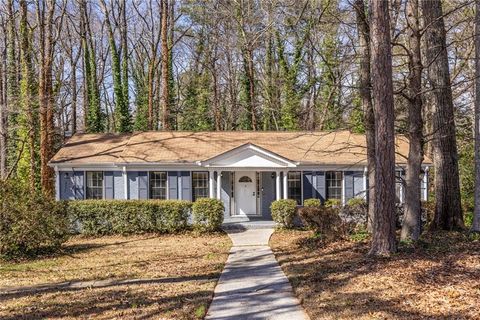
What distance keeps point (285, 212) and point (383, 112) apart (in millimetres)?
8138

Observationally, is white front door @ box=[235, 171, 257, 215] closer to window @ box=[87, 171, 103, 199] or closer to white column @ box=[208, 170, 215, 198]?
white column @ box=[208, 170, 215, 198]

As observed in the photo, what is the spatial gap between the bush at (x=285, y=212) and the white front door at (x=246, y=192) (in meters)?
2.85

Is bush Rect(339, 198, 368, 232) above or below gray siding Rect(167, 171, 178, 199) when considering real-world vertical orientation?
below

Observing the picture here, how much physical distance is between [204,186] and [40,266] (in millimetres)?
8983

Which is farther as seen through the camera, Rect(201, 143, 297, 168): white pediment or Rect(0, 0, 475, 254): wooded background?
Rect(0, 0, 475, 254): wooded background

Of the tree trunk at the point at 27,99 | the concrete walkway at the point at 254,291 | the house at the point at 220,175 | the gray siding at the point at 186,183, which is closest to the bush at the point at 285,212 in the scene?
the house at the point at 220,175

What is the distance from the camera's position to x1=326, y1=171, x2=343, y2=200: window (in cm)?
1817

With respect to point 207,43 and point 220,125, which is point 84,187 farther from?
point 207,43

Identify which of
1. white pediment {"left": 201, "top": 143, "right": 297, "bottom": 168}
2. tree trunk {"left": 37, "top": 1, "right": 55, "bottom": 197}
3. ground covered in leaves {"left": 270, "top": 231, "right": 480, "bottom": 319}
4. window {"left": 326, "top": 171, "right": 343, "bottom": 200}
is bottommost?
ground covered in leaves {"left": 270, "top": 231, "right": 480, "bottom": 319}

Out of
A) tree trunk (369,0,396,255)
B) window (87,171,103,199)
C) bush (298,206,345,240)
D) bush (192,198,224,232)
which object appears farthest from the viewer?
window (87,171,103,199)

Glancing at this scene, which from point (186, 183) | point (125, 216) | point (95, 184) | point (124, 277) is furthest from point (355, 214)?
point (95, 184)

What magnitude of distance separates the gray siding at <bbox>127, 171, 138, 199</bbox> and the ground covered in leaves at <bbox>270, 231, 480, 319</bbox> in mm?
9642

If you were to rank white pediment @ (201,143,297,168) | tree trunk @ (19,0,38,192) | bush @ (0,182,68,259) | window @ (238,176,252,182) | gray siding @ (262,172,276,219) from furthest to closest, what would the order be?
tree trunk @ (19,0,38,192) < window @ (238,176,252,182) < gray siding @ (262,172,276,219) < white pediment @ (201,143,297,168) < bush @ (0,182,68,259)

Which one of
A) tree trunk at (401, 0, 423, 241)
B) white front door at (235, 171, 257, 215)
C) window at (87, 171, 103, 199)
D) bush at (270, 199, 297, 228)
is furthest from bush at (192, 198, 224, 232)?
tree trunk at (401, 0, 423, 241)
